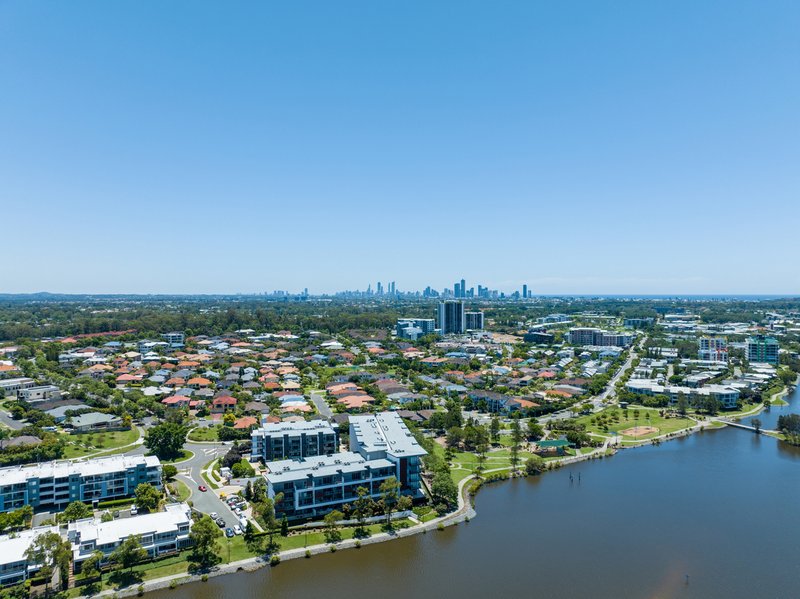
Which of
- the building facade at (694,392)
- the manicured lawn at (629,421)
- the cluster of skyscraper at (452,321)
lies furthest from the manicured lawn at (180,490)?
the cluster of skyscraper at (452,321)

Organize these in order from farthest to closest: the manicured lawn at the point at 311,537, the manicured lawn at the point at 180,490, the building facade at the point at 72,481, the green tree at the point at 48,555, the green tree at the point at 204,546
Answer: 1. the manicured lawn at the point at 180,490
2. the building facade at the point at 72,481
3. the manicured lawn at the point at 311,537
4. the green tree at the point at 204,546
5. the green tree at the point at 48,555

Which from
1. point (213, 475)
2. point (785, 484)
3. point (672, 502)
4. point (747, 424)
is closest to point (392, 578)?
point (213, 475)

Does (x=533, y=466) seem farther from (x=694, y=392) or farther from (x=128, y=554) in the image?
(x=694, y=392)

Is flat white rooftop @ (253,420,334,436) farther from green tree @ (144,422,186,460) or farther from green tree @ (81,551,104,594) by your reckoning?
green tree @ (81,551,104,594)

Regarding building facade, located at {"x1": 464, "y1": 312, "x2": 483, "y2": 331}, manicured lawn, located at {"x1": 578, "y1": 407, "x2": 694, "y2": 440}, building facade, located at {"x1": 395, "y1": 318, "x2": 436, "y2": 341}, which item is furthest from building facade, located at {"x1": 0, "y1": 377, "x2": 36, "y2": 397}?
building facade, located at {"x1": 464, "y1": 312, "x2": 483, "y2": 331}

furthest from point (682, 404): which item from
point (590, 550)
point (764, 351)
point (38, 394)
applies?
point (38, 394)

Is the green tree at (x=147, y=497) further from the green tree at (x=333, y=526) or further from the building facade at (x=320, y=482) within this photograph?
the green tree at (x=333, y=526)
